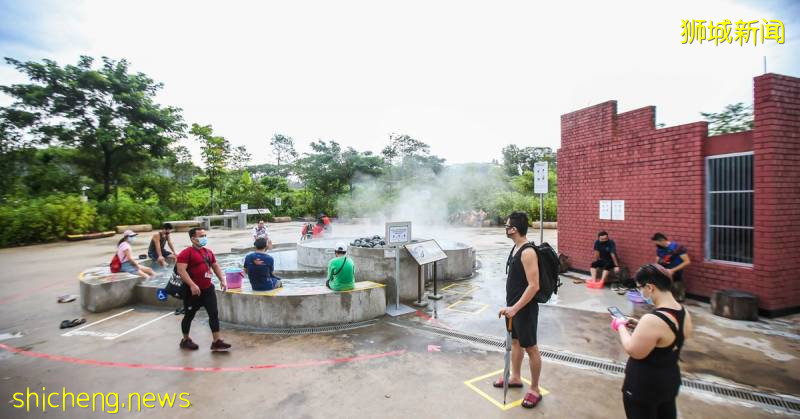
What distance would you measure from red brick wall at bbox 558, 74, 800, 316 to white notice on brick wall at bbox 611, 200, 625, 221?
0.39 ft

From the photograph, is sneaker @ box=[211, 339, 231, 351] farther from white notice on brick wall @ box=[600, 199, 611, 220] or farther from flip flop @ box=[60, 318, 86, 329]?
white notice on brick wall @ box=[600, 199, 611, 220]

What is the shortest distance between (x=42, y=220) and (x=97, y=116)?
29.2 ft

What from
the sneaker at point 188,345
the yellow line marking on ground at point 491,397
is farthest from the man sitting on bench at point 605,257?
the sneaker at point 188,345

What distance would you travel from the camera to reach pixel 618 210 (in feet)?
27.6

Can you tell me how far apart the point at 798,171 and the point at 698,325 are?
11.2ft

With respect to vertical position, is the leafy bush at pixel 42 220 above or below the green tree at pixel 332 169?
below

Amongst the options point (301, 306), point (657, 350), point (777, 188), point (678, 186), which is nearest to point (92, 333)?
point (301, 306)

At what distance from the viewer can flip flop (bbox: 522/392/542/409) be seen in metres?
3.40

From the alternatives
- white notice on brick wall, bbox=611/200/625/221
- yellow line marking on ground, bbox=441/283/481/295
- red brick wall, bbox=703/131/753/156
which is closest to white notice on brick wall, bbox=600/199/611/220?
white notice on brick wall, bbox=611/200/625/221

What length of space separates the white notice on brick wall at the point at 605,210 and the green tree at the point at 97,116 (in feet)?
86.4

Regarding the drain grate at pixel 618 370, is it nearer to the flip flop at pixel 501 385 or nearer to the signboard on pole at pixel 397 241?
the signboard on pole at pixel 397 241

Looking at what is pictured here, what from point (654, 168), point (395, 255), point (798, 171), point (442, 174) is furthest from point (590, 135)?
point (442, 174)

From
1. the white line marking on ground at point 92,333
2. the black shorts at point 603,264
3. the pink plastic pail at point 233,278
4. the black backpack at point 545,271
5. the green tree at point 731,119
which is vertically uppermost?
the green tree at point 731,119

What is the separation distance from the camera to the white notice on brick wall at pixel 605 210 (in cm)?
863
